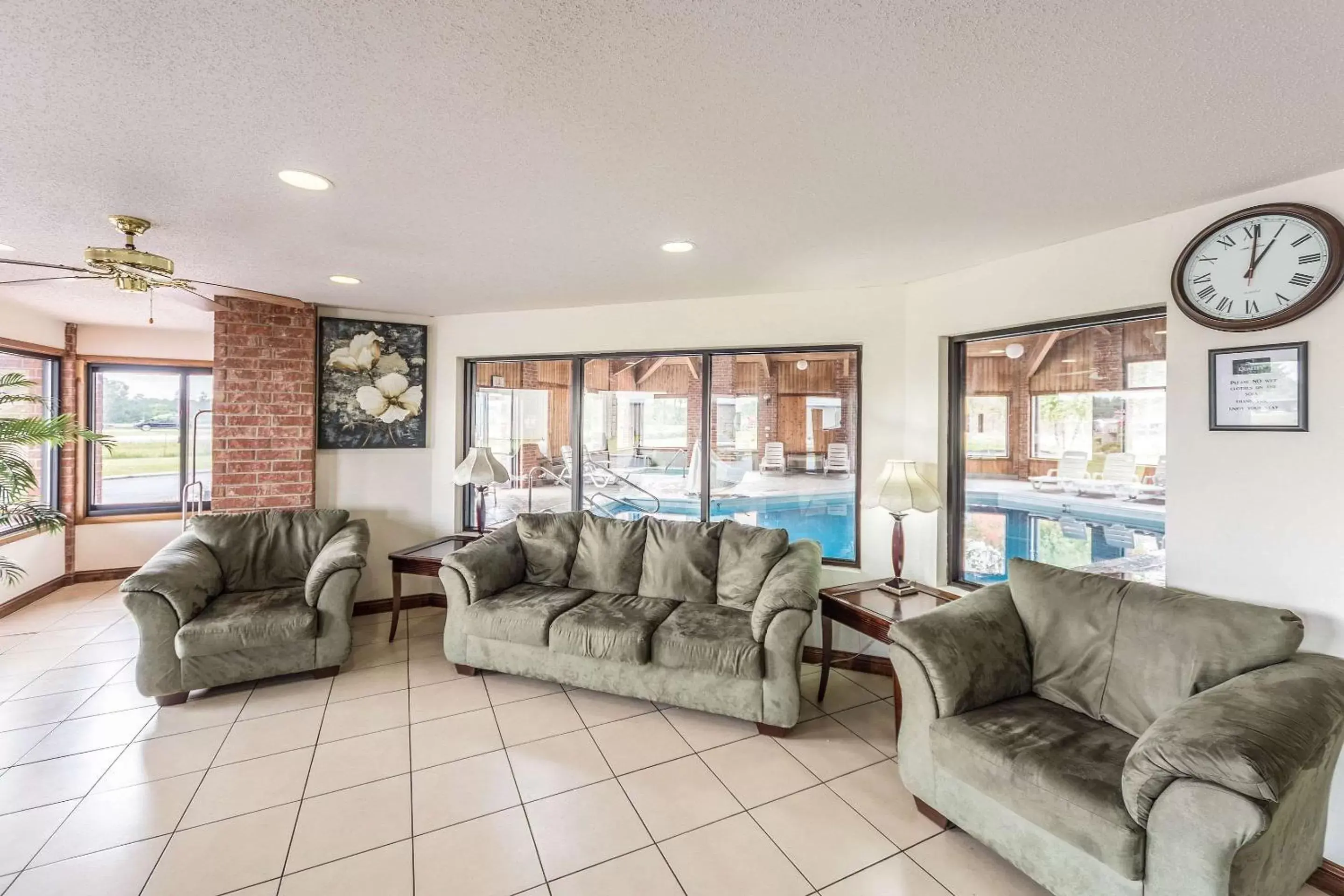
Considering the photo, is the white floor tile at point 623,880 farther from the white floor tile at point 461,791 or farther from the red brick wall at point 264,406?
the red brick wall at point 264,406

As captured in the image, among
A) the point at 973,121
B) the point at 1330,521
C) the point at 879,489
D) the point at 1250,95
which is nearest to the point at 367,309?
the point at 879,489

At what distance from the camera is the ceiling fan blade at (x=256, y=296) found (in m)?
3.40

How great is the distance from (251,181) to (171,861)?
2.33 metres

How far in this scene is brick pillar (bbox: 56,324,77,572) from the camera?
4.75 m

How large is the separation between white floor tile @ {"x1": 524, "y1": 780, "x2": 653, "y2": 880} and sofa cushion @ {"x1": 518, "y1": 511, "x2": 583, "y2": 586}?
147 cm

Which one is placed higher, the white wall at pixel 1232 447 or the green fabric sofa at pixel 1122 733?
the white wall at pixel 1232 447

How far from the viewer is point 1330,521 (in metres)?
1.90

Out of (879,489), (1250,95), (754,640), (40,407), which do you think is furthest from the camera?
(40,407)

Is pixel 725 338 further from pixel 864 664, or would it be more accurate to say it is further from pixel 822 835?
pixel 822 835

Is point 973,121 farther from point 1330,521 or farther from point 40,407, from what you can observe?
point 40,407

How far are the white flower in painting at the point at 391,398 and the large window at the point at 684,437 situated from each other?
0.45 metres

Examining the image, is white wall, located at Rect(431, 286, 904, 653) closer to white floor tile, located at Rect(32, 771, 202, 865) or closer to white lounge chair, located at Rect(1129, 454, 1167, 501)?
Answer: white lounge chair, located at Rect(1129, 454, 1167, 501)

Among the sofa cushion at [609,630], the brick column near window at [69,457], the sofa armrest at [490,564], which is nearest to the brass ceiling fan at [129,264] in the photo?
the sofa armrest at [490,564]

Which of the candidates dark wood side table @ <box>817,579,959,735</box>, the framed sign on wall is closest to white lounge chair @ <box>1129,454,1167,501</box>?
the framed sign on wall
